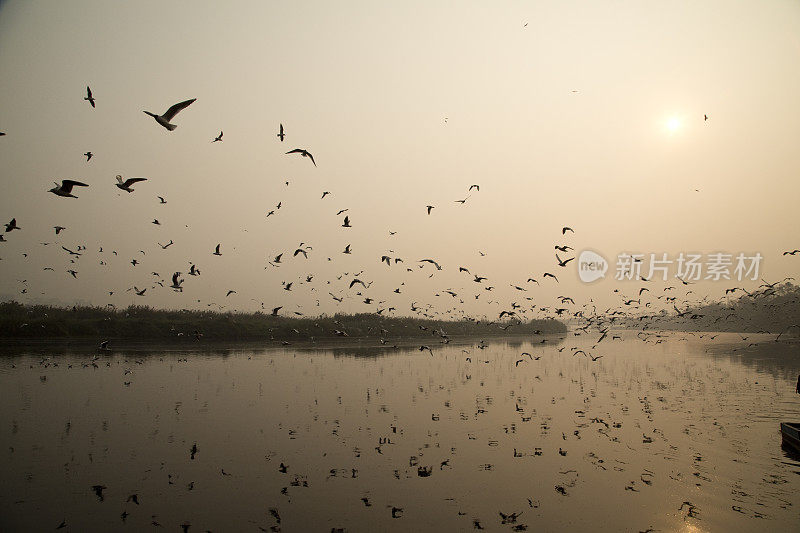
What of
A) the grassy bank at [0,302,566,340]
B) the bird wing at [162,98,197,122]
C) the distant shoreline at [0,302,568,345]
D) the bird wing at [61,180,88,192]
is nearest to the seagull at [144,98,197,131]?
the bird wing at [162,98,197,122]

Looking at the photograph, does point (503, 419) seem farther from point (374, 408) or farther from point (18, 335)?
point (18, 335)

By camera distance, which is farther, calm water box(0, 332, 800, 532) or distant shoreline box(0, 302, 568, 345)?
distant shoreline box(0, 302, 568, 345)

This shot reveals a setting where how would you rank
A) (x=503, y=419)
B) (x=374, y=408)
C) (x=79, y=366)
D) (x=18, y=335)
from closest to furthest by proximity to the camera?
1. (x=503, y=419)
2. (x=374, y=408)
3. (x=79, y=366)
4. (x=18, y=335)

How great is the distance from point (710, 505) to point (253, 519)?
9993mm

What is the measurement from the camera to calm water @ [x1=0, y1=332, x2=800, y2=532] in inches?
416

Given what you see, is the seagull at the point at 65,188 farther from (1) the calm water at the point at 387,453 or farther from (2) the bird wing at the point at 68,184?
(1) the calm water at the point at 387,453

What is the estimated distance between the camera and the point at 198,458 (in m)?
14.1

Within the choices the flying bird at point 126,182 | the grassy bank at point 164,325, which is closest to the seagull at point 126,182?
the flying bird at point 126,182

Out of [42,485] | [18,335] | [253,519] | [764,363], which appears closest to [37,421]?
[42,485]

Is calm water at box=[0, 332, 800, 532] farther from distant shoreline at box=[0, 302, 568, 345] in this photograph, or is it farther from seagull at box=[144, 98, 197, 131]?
distant shoreline at box=[0, 302, 568, 345]

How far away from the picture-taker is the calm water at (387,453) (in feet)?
34.6

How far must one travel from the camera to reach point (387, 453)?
1475cm

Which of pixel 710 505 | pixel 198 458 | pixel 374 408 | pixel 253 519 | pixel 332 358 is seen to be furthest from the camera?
pixel 332 358

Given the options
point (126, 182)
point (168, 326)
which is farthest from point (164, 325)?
point (126, 182)
